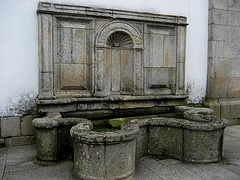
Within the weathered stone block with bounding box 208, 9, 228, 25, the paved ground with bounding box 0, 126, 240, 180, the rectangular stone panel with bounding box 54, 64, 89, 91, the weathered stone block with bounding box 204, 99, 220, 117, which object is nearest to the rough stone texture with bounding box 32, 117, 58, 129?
the paved ground with bounding box 0, 126, 240, 180

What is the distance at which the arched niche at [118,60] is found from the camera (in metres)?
4.39

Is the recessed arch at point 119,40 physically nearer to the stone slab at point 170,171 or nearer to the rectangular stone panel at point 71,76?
the rectangular stone panel at point 71,76

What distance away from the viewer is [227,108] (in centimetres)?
536

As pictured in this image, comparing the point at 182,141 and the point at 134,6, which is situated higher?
the point at 134,6

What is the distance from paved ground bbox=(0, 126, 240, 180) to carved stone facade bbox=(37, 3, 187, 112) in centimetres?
95

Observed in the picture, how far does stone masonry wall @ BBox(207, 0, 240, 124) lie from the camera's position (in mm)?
5242

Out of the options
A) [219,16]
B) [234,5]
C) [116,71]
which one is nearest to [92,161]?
[116,71]

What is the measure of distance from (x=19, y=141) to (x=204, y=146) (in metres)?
2.92

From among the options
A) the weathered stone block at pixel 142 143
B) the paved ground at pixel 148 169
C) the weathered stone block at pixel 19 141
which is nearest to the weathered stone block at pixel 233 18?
the paved ground at pixel 148 169

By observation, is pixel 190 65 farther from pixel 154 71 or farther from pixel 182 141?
pixel 182 141

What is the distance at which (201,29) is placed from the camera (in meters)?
5.25

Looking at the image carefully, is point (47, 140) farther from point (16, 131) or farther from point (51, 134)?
point (16, 131)

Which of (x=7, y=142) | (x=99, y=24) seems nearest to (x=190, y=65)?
(x=99, y=24)

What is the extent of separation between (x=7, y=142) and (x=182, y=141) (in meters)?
2.78
